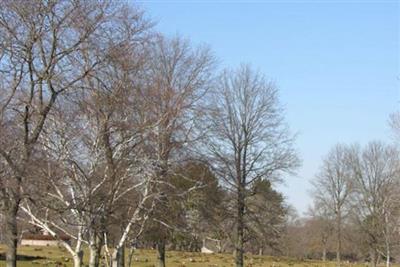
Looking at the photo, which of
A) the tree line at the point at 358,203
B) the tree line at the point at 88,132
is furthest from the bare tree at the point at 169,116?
the tree line at the point at 358,203

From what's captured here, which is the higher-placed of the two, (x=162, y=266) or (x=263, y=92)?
(x=263, y=92)

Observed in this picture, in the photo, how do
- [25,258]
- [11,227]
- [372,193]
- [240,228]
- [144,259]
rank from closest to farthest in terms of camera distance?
[11,227] → [25,258] → [240,228] → [144,259] → [372,193]

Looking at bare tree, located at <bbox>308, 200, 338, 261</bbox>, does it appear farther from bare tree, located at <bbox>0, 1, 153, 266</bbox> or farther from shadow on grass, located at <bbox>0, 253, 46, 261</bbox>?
bare tree, located at <bbox>0, 1, 153, 266</bbox>

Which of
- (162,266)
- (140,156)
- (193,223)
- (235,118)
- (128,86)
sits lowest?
(162,266)

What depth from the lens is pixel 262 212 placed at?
3406 cm

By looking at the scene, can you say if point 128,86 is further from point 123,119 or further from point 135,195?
point 135,195

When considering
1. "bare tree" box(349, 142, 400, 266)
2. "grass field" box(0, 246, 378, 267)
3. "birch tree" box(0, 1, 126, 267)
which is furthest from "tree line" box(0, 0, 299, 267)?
"bare tree" box(349, 142, 400, 266)

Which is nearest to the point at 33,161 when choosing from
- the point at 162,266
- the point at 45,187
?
the point at 45,187

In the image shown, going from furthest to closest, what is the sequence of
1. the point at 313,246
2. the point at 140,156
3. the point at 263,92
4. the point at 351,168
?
the point at 313,246
the point at 351,168
the point at 263,92
the point at 140,156

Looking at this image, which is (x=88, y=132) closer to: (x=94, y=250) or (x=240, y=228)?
(x=94, y=250)

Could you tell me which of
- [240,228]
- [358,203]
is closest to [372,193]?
[358,203]

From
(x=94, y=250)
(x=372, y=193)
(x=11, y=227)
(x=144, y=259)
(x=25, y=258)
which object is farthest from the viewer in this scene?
(x=372, y=193)

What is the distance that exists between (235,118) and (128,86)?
17256mm

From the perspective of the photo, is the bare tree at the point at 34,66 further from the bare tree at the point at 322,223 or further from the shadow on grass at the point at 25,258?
the bare tree at the point at 322,223
